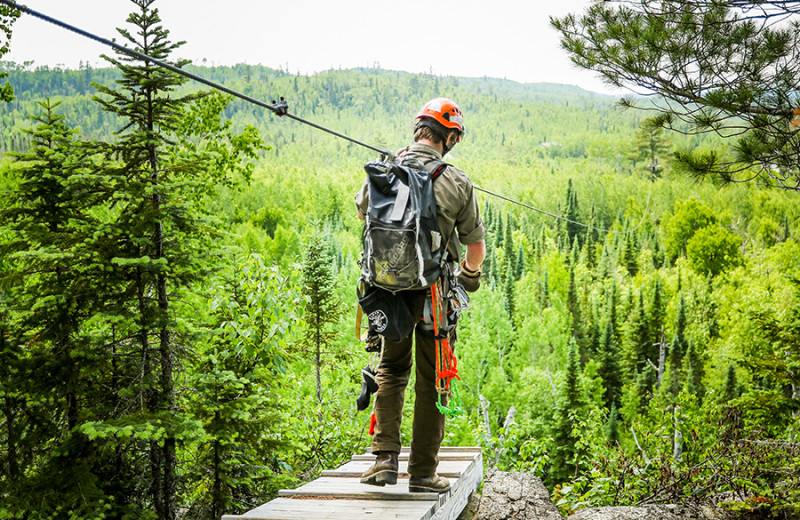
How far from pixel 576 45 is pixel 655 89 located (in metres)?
1.12

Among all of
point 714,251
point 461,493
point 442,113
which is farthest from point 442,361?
point 714,251

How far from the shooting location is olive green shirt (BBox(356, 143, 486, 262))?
11.9 ft

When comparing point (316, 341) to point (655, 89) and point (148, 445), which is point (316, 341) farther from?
point (655, 89)

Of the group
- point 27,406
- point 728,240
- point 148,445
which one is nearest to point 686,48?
point 148,445

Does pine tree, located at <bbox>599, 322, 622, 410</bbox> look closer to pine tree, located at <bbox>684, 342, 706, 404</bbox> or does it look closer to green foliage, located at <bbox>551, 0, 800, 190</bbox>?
pine tree, located at <bbox>684, 342, 706, 404</bbox>

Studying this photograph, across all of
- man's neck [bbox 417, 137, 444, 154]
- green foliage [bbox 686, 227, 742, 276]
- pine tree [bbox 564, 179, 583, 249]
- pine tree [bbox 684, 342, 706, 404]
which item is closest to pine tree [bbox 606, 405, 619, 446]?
pine tree [bbox 684, 342, 706, 404]

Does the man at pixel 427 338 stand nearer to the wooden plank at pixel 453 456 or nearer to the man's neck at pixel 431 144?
the man's neck at pixel 431 144

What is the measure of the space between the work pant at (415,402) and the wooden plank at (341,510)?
0.91 feet

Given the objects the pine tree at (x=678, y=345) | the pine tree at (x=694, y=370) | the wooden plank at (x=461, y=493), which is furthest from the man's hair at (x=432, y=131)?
→ the pine tree at (x=678, y=345)

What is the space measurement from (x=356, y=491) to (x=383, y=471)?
0.24 metres

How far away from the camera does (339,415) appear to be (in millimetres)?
11000

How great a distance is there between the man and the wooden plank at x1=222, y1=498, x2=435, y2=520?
0.19 metres

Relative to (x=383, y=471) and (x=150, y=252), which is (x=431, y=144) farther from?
(x=150, y=252)

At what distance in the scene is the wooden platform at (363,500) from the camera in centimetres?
362
